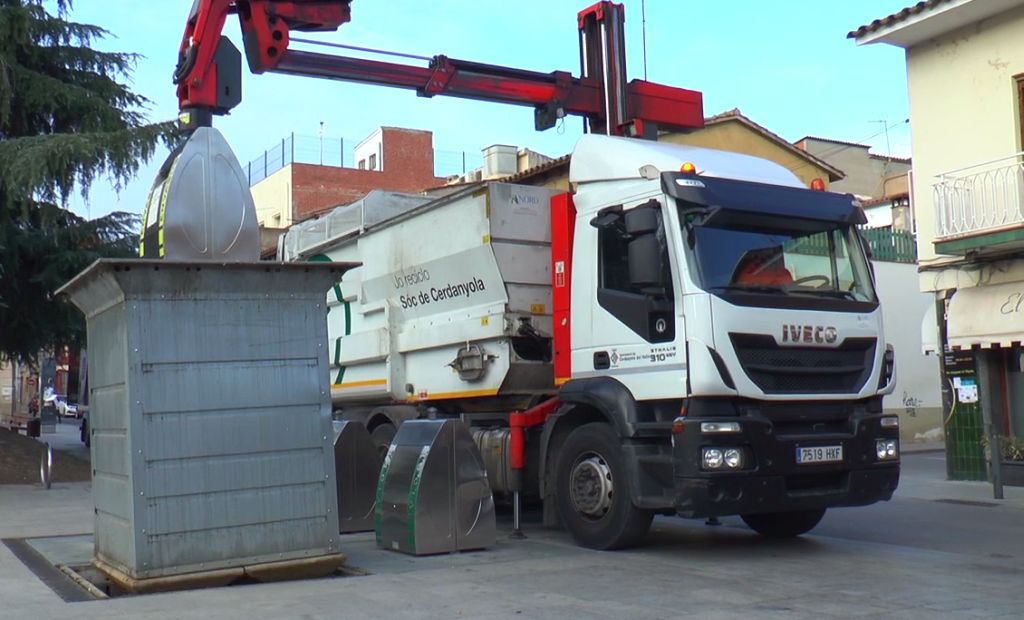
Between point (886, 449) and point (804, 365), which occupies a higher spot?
point (804, 365)

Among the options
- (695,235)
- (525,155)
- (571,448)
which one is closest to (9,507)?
(571,448)

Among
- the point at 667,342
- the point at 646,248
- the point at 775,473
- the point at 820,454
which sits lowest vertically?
the point at 775,473

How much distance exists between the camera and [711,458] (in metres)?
7.95

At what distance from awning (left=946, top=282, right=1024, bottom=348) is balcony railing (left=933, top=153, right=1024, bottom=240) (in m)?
0.95

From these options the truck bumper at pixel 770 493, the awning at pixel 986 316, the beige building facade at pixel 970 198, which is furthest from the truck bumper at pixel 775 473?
the awning at pixel 986 316

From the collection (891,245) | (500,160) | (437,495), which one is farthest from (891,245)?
(437,495)

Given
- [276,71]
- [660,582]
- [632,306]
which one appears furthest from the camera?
[276,71]

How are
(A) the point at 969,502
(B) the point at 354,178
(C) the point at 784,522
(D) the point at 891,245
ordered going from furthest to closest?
(B) the point at 354,178, (D) the point at 891,245, (A) the point at 969,502, (C) the point at 784,522

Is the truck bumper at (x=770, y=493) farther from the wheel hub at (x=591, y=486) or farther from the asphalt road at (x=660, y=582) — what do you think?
the wheel hub at (x=591, y=486)

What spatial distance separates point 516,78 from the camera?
38.0 ft

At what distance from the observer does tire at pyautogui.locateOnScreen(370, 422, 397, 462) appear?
11.6 meters

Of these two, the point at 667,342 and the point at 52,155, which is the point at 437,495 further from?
the point at 52,155

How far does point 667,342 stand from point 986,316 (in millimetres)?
8393

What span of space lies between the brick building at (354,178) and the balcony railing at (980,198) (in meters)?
31.6
